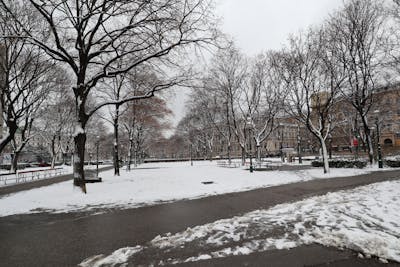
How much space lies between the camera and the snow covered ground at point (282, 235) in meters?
4.40

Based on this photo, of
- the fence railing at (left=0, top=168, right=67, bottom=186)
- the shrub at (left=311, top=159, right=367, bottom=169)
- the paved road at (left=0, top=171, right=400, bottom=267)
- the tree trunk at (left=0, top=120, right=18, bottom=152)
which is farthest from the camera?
the shrub at (left=311, top=159, right=367, bottom=169)

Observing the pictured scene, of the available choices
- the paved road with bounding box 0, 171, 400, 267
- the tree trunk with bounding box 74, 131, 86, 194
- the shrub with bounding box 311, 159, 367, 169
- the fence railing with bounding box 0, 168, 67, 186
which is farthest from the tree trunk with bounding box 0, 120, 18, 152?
the shrub with bounding box 311, 159, 367, 169

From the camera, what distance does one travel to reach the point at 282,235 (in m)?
5.33

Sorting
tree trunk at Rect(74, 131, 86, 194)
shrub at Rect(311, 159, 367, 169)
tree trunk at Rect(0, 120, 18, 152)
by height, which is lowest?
shrub at Rect(311, 159, 367, 169)

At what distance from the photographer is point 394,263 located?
3801 millimetres

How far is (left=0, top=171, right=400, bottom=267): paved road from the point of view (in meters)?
4.31

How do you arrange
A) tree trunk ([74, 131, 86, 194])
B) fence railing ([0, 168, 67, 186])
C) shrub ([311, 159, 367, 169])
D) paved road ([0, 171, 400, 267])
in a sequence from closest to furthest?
1. paved road ([0, 171, 400, 267])
2. tree trunk ([74, 131, 86, 194])
3. fence railing ([0, 168, 67, 186])
4. shrub ([311, 159, 367, 169])

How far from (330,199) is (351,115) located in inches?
1341

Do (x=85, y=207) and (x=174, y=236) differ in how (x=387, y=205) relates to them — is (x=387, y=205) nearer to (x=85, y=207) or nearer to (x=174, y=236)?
(x=174, y=236)

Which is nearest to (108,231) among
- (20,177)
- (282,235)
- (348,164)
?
(282,235)

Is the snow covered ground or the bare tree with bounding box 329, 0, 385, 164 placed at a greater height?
the bare tree with bounding box 329, 0, 385, 164

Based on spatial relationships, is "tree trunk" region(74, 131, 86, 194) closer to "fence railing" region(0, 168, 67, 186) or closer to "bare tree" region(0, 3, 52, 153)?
"bare tree" region(0, 3, 52, 153)

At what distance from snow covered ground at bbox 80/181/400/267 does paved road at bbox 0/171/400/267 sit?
1.17ft

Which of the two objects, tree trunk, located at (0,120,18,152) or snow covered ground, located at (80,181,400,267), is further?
tree trunk, located at (0,120,18,152)
